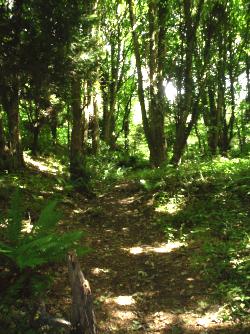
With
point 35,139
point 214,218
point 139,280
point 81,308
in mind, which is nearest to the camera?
point 81,308

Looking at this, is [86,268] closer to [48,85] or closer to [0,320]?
[0,320]

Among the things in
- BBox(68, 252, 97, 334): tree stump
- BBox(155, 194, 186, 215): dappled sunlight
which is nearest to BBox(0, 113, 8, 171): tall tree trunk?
BBox(155, 194, 186, 215): dappled sunlight

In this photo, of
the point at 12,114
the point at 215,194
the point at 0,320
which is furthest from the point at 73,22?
the point at 0,320

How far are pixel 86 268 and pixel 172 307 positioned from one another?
1.66 metres

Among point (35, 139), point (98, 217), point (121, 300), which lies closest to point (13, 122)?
point (98, 217)

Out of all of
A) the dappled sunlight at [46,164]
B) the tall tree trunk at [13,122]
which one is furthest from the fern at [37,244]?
the dappled sunlight at [46,164]

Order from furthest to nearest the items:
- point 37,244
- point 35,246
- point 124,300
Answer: point 124,300
point 35,246
point 37,244

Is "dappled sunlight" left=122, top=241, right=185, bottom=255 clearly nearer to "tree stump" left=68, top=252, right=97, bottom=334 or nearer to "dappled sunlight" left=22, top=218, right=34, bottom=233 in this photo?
"dappled sunlight" left=22, top=218, right=34, bottom=233

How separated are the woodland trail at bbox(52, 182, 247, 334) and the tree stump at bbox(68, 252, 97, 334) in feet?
2.06

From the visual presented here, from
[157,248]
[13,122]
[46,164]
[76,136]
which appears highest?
[13,122]

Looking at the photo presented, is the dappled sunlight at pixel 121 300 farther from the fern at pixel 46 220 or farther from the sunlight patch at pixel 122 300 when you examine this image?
the fern at pixel 46 220

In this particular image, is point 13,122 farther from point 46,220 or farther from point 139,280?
point 139,280

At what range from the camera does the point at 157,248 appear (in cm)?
685

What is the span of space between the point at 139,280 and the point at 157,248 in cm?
113
